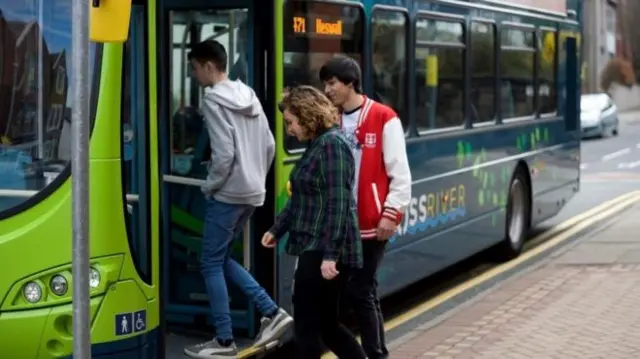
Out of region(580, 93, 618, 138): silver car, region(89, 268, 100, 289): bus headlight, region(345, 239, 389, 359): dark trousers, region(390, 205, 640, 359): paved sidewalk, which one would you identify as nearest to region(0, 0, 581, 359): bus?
region(89, 268, 100, 289): bus headlight

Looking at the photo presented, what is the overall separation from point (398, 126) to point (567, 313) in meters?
3.11

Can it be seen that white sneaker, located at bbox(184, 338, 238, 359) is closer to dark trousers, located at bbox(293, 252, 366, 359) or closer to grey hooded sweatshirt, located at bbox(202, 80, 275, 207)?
dark trousers, located at bbox(293, 252, 366, 359)

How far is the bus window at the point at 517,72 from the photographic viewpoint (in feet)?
38.6

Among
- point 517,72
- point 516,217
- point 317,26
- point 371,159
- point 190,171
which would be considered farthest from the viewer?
point 516,217

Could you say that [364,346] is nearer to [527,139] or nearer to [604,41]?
[527,139]

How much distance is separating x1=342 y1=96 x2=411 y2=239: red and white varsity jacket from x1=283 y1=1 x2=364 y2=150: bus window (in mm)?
762

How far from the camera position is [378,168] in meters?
6.71

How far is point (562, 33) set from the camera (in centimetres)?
1406

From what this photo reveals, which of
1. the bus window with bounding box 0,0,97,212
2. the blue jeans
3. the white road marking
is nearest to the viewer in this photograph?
the bus window with bounding box 0,0,97,212

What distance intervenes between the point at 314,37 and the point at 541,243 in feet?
22.7

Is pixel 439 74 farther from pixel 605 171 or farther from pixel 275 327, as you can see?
pixel 605 171

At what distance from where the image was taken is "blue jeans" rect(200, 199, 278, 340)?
702 cm

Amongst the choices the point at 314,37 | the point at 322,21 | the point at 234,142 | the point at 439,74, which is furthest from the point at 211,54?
the point at 439,74

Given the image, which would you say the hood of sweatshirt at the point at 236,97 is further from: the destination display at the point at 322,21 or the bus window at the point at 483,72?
the bus window at the point at 483,72
